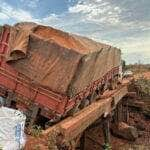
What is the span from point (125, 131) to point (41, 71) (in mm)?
7466

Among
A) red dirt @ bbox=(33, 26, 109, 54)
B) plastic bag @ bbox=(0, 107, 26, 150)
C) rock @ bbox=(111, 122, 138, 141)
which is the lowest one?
rock @ bbox=(111, 122, 138, 141)

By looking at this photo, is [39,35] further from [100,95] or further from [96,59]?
[100,95]

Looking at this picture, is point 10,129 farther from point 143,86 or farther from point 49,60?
point 143,86

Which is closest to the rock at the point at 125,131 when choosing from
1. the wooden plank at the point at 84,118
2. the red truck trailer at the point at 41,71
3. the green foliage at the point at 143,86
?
the wooden plank at the point at 84,118

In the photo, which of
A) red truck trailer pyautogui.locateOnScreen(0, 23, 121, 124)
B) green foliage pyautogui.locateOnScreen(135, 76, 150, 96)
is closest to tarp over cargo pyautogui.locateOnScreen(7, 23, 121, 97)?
red truck trailer pyautogui.locateOnScreen(0, 23, 121, 124)

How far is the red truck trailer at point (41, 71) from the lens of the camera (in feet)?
32.0

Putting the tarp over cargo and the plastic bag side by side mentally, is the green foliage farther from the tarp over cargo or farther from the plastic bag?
the plastic bag

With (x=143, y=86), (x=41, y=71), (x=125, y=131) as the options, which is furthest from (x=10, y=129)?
(x=143, y=86)

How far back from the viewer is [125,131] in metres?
16.6

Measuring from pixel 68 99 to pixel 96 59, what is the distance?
6.94 ft

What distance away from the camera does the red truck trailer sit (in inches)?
384

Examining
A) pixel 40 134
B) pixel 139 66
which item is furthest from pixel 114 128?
pixel 139 66

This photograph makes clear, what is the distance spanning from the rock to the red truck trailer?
6.38 metres

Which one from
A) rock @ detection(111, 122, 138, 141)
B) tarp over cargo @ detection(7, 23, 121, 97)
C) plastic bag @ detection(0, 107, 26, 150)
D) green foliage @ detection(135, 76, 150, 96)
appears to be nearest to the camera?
plastic bag @ detection(0, 107, 26, 150)
